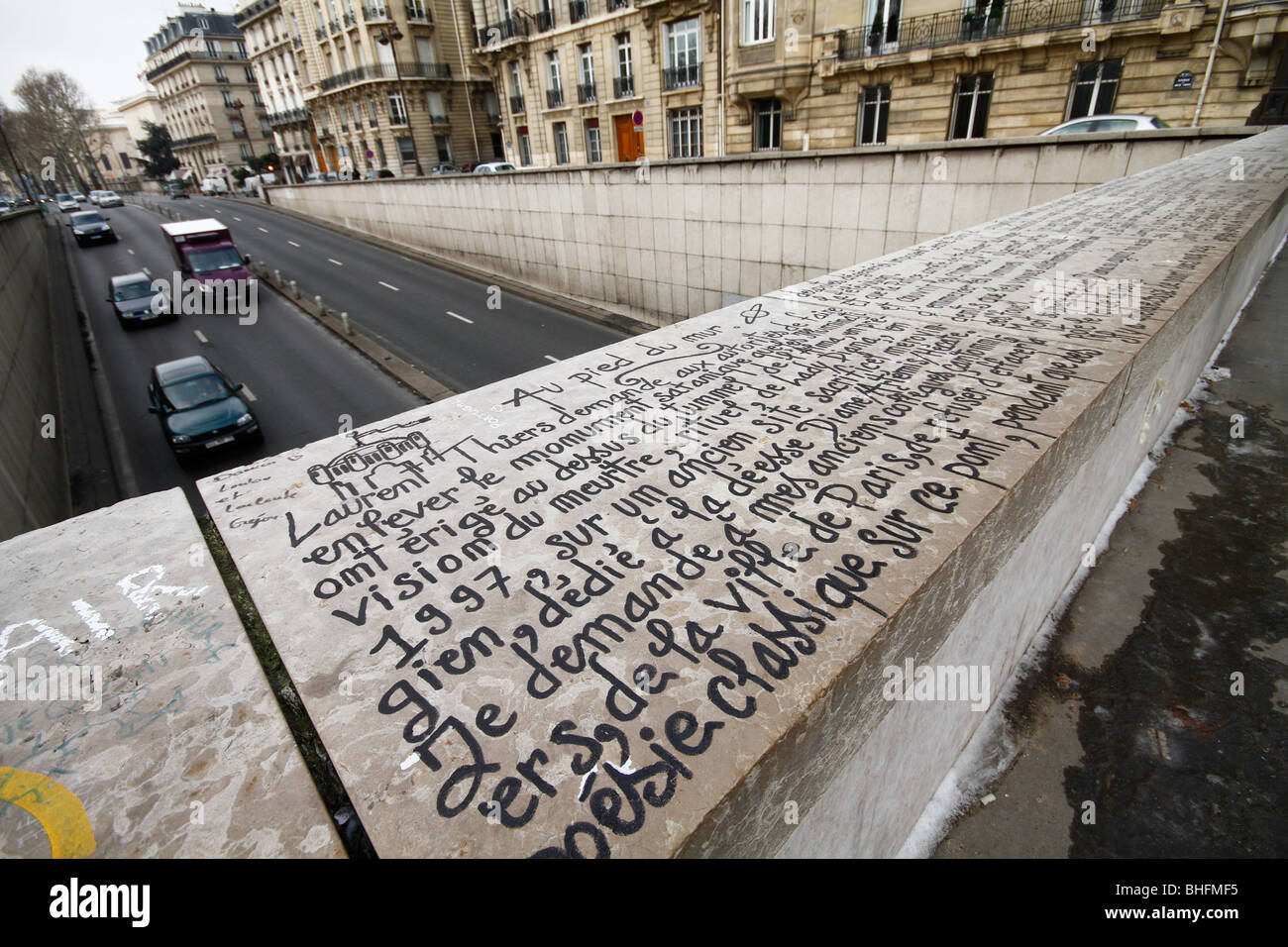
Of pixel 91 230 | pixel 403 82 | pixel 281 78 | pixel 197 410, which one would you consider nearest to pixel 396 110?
pixel 403 82

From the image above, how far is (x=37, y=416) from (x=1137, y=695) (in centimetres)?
1861

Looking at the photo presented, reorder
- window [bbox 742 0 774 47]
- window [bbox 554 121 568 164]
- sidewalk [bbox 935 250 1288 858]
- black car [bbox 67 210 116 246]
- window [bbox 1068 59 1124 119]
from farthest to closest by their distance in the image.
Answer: black car [bbox 67 210 116 246] → window [bbox 554 121 568 164] → window [bbox 742 0 774 47] → window [bbox 1068 59 1124 119] → sidewalk [bbox 935 250 1288 858]

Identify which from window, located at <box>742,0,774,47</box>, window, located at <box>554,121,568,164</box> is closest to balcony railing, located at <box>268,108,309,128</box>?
window, located at <box>554,121,568,164</box>

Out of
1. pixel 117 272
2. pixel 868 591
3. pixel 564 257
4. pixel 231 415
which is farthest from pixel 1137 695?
pixel 117 272

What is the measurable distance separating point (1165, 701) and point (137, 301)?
29.2 m

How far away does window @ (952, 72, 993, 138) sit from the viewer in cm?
2152

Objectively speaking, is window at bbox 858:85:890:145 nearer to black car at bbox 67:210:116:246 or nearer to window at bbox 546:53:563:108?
window at bbox 546:53:563:108

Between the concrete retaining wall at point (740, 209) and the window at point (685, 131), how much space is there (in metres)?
11.1

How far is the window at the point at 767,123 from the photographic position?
26516mm

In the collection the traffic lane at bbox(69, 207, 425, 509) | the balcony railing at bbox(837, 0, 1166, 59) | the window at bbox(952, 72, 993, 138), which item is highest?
the balcony railing at bbox(837, 0, 1166, 59)

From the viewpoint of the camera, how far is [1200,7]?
17250mm

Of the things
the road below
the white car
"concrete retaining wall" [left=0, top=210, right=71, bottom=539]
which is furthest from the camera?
the road below

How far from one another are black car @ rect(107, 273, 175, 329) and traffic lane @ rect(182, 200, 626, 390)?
18.1ft
